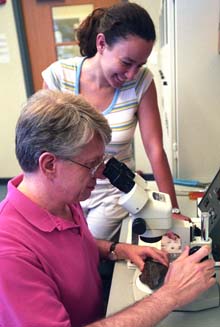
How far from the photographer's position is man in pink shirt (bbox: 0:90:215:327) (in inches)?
28.8

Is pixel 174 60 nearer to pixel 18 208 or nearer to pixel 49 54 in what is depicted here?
pixel 18 208

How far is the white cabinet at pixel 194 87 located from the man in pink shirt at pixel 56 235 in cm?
86

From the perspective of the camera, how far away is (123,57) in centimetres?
121

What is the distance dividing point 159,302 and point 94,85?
89 cm

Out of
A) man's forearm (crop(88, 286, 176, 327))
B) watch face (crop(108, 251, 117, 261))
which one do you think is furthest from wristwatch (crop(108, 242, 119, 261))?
man's forearm (crop(88, 286, 176, 327))

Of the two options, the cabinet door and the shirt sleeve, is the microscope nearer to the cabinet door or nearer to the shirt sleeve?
the shirt sleeve

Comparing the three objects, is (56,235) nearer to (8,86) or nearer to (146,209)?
(146,209)

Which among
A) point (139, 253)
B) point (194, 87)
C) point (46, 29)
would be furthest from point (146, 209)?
point (46, 29)

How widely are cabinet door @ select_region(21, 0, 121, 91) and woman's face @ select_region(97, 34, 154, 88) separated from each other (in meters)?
2.21

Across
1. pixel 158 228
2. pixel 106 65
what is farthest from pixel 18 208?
pixel 106 65

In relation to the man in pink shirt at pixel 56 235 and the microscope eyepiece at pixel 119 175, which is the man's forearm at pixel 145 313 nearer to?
the man in pink shirt at pixel 56 235

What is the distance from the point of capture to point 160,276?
1.01 meters

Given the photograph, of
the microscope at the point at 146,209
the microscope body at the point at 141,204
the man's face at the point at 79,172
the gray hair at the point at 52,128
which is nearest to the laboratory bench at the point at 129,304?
the microscope at the point at 146,209

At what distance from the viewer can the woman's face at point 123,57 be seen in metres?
1.18
